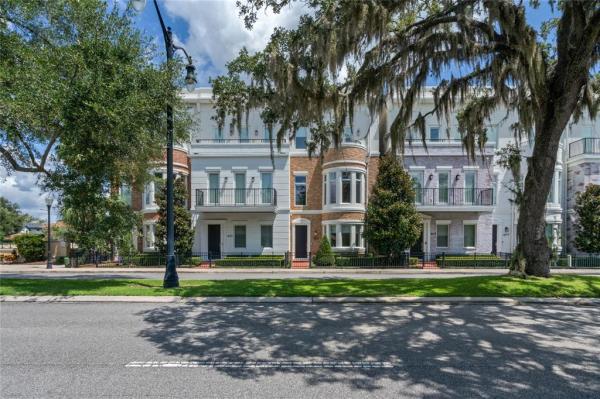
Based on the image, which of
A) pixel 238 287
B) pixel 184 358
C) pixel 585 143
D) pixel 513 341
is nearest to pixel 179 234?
pixel 238 287

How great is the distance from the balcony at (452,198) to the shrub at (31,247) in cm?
2928

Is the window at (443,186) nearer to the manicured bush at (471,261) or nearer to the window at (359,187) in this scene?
the manicured bush at (471,261)

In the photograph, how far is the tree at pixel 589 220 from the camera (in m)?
21.5

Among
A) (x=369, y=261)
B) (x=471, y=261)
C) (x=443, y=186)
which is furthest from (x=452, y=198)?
(x=369, y=261)

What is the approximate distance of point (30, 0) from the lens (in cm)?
1003

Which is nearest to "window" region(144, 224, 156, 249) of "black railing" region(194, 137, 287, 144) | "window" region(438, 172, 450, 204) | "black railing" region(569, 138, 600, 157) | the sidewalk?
the sidewalk

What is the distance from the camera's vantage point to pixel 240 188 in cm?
2361

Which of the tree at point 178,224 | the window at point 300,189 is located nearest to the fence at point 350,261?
the tree at point 178,224

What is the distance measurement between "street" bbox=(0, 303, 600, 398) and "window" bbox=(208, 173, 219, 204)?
622 inches

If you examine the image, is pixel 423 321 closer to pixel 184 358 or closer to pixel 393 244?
pixel 184 358

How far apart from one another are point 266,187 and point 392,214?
9.01 m

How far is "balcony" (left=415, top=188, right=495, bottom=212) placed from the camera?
23109mm

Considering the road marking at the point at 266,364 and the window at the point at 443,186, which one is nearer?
the road marking at the point at 266,364

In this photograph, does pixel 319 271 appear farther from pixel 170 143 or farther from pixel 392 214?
pixel 170 143
